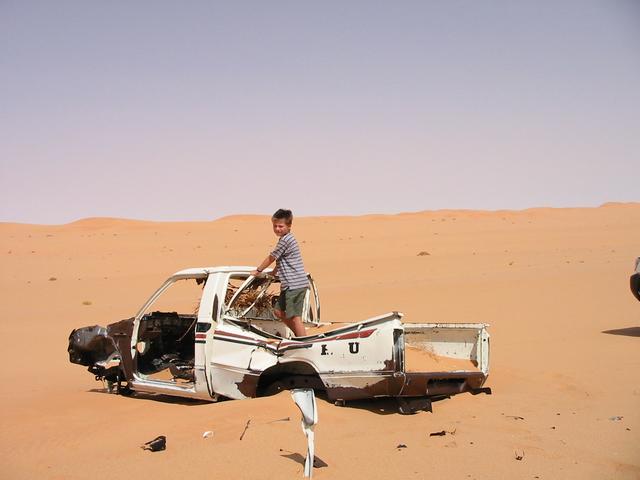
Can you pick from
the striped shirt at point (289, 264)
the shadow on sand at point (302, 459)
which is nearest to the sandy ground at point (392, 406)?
the shadow on sand at point (302, 459)

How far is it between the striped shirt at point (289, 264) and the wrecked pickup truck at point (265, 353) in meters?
0.39

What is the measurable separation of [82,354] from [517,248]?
1315 inches

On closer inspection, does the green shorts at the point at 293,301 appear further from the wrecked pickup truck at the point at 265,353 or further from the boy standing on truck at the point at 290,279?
the wrecked pickup truck at the point at 265,353

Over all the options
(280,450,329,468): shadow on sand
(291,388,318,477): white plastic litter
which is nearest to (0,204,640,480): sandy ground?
(280,450,329,468): shadow on sand

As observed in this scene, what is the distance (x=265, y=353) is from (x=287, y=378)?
15.1 inches

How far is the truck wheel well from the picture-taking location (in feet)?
23.4

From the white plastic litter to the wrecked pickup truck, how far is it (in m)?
1.52

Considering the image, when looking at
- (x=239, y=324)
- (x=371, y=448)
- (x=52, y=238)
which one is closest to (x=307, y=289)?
(x=239, y=324)

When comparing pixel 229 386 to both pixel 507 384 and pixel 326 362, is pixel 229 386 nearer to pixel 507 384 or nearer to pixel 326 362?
pixel 326 362

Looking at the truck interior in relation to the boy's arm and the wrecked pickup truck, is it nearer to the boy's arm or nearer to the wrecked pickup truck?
the wrecked pickup truck

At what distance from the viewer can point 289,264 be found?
7.90 meters

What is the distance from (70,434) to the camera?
6.79 metres

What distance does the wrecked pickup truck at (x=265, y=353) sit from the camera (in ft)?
21.8

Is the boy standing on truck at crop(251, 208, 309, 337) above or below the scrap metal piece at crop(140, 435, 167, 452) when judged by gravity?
above
